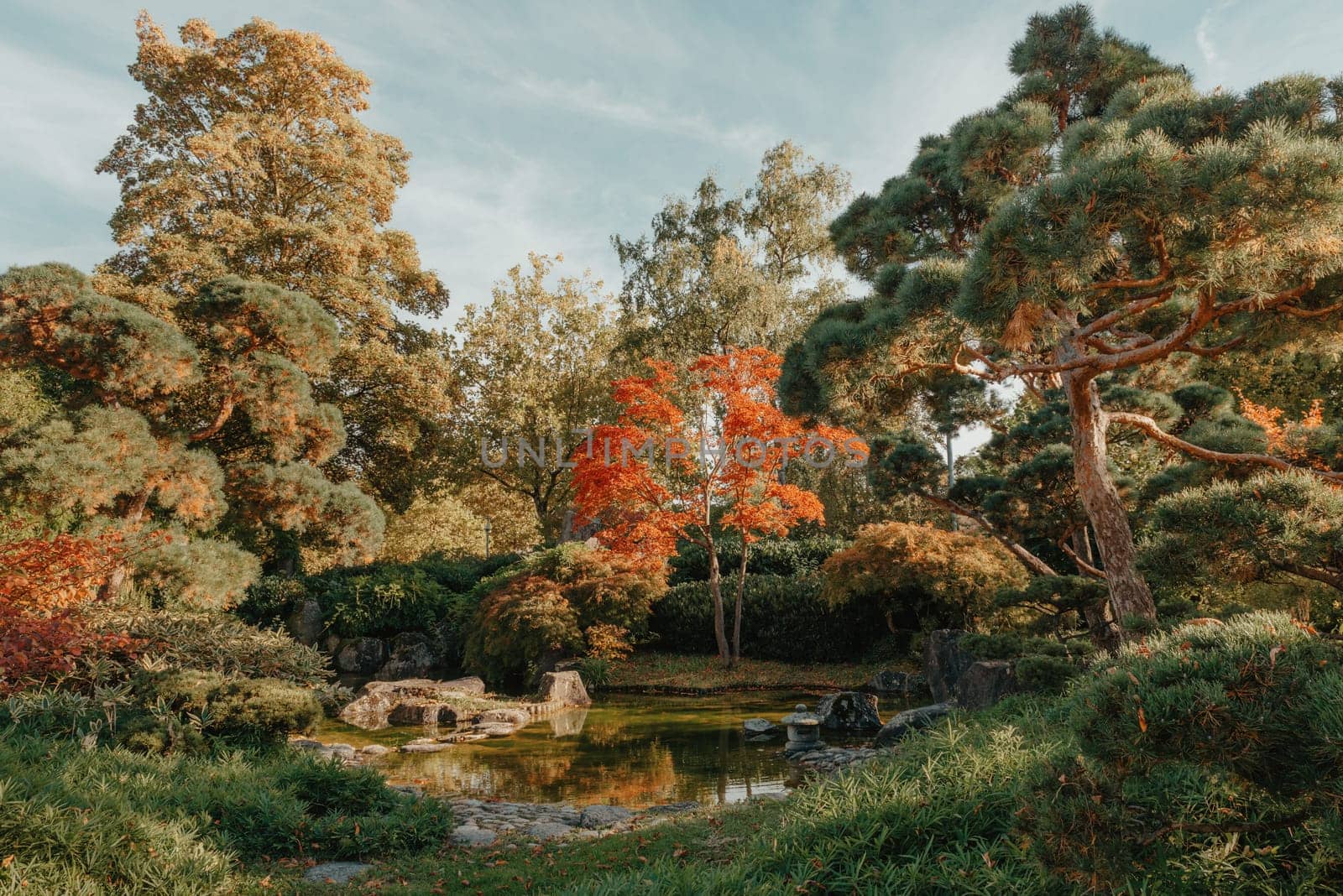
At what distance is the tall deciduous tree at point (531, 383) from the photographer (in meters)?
19.6

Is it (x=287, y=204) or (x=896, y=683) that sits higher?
(x=287, y=204)

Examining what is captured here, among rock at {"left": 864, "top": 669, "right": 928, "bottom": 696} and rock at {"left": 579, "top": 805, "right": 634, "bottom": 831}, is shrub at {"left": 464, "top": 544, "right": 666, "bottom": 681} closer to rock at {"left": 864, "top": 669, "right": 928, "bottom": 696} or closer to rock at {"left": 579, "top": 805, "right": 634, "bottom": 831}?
rock at {"left": 864, "top": 669, "right": 928, "bottom": 696}

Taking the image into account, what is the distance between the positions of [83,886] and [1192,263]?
21.5 ft

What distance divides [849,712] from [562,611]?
579 centimetres

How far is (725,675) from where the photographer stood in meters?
12.7

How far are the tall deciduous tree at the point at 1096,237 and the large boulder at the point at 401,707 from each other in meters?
5.69

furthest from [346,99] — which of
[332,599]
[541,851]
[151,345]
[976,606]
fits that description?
[541,851]

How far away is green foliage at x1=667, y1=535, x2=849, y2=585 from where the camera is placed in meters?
15.4

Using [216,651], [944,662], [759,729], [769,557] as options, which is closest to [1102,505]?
[944,662]

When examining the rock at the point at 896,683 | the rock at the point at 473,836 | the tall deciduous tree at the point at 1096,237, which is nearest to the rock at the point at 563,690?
the rock at the point at 896,683

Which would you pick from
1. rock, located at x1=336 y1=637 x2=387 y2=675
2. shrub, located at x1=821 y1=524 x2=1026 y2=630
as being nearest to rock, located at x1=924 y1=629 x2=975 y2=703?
shrub, located at x1=821 y1=524 x2=1026 y2=630

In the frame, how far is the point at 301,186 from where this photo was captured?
51.9 ft

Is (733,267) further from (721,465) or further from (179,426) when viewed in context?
(179,426)

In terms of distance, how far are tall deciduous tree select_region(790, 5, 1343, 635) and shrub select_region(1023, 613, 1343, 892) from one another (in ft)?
11.3
